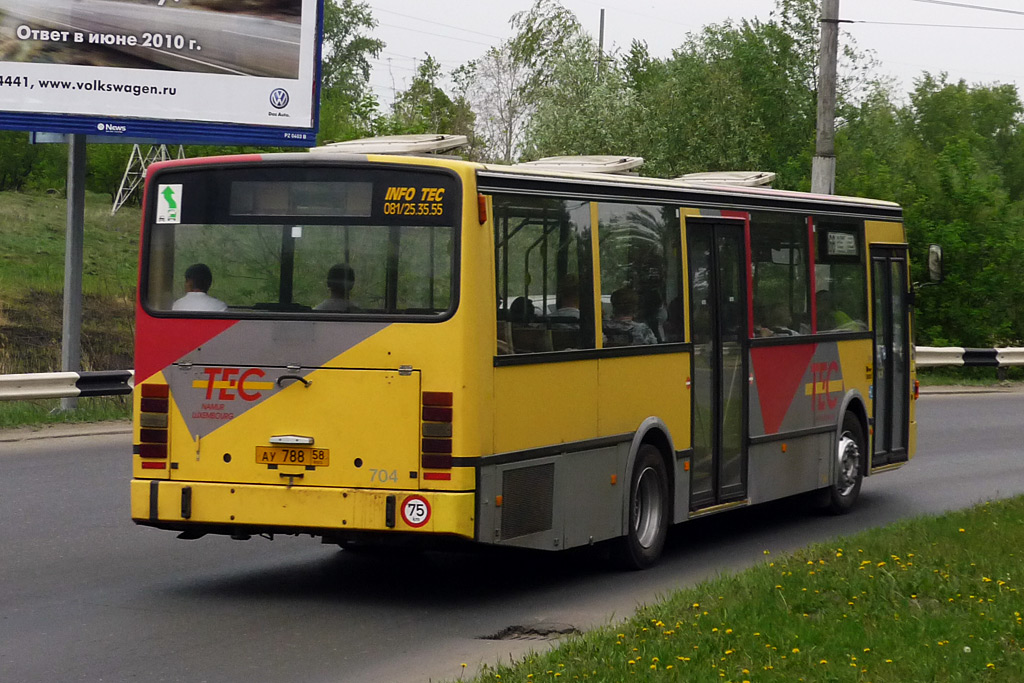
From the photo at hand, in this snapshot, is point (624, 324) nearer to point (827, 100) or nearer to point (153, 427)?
point (153, 427)

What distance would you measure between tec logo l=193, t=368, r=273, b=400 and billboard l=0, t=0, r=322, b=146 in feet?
42.7

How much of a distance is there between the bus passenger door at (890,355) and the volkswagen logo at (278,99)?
10574 millimetres

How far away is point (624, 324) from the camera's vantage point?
1059 centimetres

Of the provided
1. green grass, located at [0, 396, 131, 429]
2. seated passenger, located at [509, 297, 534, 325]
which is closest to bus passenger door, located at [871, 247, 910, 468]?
seated passenger, located at [509, 297, 534, 325]

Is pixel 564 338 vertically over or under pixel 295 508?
over

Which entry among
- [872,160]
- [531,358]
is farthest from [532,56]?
[531,358]

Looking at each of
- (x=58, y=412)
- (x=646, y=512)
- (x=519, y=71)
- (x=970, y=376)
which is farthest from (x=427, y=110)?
(x=646, y=512)

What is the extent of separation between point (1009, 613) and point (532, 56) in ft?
149

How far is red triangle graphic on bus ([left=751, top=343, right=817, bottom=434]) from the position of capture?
12.4m

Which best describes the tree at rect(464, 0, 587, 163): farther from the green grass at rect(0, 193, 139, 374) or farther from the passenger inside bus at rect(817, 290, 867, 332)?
the passenger inside bus at rect(817, 290, 867, 332)

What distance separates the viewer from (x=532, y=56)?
52.3m

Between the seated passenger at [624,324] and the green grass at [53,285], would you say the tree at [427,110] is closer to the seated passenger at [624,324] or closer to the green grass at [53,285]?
the green grass at [53,285]

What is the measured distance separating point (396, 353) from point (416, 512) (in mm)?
Result: 900

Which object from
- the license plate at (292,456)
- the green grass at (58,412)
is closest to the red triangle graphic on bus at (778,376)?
the license plate at (292,456)
